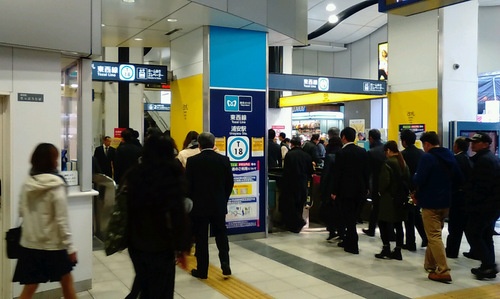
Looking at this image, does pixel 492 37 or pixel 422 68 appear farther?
pixel 492 37

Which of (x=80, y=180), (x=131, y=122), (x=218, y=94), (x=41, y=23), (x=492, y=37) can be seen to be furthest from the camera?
Answer: (x=131, y=122)

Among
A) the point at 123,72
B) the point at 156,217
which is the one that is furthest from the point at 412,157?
the point at 156,217

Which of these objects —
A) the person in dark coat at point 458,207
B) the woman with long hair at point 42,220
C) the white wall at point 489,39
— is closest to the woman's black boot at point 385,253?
the person in dark coat at point 458,207

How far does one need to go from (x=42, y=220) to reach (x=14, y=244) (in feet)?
1.01

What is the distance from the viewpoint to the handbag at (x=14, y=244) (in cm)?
343

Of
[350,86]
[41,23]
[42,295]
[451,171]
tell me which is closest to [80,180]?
[42,295]

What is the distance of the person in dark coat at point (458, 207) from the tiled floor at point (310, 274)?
19 cm

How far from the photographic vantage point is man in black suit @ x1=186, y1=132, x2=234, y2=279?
489 centimetres

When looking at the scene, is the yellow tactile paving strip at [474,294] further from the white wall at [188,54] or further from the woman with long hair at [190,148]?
the white wall at [188,54]

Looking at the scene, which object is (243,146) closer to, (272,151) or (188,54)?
(188,54)

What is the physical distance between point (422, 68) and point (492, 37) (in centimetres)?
649

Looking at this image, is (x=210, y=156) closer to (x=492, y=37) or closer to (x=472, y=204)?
(x=472, y=204)

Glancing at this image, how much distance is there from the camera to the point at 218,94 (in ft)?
22.3

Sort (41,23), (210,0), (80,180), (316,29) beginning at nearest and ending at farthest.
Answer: (41,23)
(80,180)
(210,0)
(316,29)
